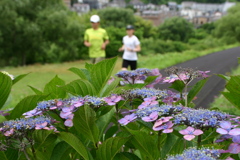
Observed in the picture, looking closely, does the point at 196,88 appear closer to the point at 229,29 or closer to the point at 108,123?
the point at 108,123

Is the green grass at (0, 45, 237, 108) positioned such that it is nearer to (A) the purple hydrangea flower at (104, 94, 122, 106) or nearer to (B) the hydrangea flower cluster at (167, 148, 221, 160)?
(A) the purple hydrangea flower at (104, 94, 122, 106)

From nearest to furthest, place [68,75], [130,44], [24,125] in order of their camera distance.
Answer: [24,125] < [130,44] < [68,75]

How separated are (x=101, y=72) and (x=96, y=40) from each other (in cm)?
583

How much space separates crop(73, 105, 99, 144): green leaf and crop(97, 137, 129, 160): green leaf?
0.17 feet

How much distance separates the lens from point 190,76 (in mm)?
1292

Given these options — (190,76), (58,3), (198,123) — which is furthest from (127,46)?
(58,3)

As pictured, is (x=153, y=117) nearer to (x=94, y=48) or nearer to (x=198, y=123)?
(x=198, y=123)

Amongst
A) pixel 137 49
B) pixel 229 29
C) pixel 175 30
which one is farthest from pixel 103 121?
pixel 175 30

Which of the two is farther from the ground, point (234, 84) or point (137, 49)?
point (234, 84)

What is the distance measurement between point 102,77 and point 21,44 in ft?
86.5

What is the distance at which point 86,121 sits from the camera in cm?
102

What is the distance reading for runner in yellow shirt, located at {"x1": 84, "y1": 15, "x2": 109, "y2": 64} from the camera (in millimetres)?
6969

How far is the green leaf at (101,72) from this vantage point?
126 cm

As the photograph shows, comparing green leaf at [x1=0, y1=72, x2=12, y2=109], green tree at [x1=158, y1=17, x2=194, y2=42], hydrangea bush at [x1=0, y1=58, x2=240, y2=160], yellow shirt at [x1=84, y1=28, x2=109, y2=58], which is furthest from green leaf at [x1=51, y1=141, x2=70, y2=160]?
green tree at [x1=158, y1=17, x2=194, y2=42]
